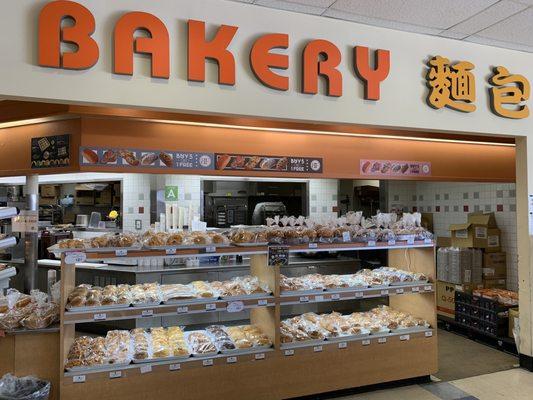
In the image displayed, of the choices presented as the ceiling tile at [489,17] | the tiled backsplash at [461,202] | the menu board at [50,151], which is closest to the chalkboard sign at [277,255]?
the menu board at [50,151]

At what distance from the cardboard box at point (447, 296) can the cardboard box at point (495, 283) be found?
41cm

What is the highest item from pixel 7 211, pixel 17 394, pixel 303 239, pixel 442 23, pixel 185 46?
pixel 442 23

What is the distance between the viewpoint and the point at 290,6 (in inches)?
152

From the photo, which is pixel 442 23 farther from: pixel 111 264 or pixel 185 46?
pixel 111 264

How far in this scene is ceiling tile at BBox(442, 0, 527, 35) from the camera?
3.87 m

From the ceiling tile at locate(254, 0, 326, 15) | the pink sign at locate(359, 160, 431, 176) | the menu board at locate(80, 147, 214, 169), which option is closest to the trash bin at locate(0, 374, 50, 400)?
the menu board at locate(80, 147, 214, 169)

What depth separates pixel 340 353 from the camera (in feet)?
13.5

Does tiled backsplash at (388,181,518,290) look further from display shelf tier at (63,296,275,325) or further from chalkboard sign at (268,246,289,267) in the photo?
display shelf tier at (63,296,275,325)

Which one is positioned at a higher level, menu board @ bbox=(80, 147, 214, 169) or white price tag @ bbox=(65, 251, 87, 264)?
menu board @ bbox=(80, 147, 214, 169)

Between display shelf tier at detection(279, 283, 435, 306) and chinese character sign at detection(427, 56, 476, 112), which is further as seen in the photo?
chinese character sign at detection(427, 56, 476, 112)

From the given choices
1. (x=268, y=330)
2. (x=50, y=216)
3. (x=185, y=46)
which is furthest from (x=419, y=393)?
(x=50, y=216)

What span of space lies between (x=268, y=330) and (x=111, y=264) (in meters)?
3.23

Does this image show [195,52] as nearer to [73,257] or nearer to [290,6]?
[290,6]

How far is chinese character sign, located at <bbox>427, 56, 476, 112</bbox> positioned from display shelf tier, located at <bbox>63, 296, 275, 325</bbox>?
8.79ft
